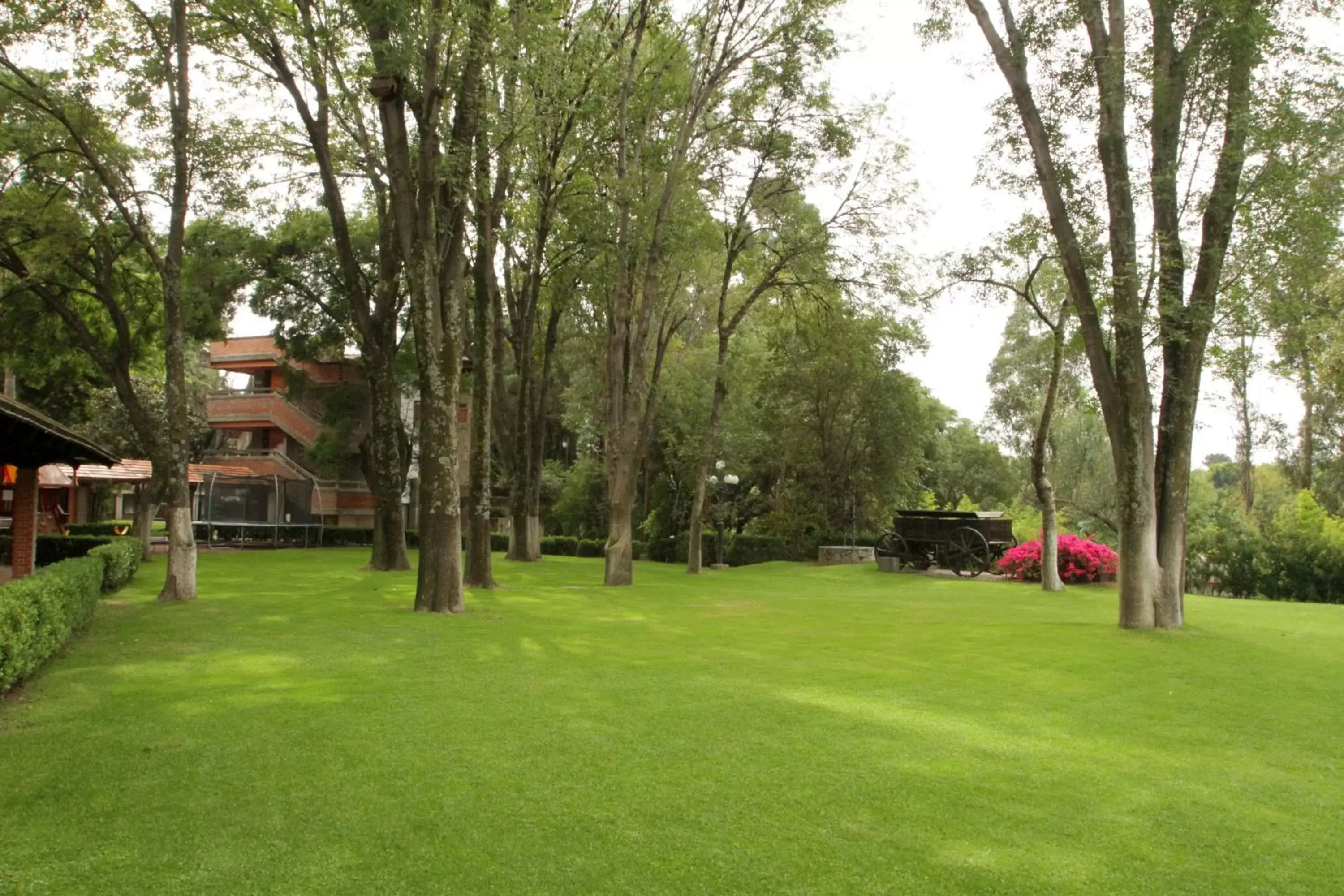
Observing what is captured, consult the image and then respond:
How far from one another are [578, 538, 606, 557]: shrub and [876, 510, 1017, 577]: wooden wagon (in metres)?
10.6

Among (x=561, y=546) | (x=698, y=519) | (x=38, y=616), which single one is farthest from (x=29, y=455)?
(x=561, y=546)

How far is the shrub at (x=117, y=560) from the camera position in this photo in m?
15.7

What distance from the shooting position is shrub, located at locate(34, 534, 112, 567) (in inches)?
807

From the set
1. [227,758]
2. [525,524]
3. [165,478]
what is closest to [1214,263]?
[227,758]

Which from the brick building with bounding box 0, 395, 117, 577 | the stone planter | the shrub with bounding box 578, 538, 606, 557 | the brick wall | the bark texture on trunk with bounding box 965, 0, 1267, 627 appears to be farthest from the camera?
the shrub with bounding box 578, 538, 606, 557

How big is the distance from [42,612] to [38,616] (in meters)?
0.22

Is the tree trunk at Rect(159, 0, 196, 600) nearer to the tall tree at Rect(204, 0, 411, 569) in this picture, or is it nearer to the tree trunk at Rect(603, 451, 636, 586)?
→ the tall tree at Rect(204, 0, 411, 569)

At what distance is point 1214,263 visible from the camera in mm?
12430

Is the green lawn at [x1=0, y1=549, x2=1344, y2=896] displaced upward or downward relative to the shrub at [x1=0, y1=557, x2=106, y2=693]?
downward

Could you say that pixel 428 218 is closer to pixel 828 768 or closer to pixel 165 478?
pixel 828 768

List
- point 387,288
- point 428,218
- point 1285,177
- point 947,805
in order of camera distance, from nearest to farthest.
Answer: point 947,805 < point 1285,177 < point 428,218 < point 387,288

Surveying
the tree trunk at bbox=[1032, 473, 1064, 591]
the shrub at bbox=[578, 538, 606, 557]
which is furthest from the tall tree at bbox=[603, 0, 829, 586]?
the shrub at bbox=[578, 538, 606, 557]

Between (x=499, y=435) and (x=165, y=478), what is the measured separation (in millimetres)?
10338

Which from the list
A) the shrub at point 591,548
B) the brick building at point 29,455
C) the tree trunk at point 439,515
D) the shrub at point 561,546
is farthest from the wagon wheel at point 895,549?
the brick building at point 29,455
